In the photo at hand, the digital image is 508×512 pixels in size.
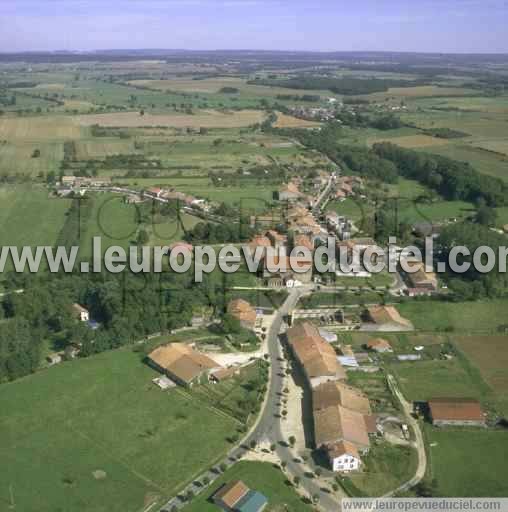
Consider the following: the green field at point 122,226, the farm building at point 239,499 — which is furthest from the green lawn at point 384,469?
the green field at point 122,226

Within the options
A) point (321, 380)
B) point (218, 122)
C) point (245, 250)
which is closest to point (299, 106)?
point (218, 122)

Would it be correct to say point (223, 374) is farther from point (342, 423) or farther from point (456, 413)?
point (456, 413)

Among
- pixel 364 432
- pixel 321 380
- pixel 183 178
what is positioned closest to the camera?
pixel 364 432

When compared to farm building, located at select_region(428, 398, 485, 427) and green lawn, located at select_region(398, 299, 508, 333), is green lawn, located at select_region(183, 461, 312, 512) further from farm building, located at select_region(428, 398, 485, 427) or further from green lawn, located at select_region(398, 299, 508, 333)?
green lawn, located at select_region(398, 299, 508, 333)

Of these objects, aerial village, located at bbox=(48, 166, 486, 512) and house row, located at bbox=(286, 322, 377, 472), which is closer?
house row, located at bbox=(286, 322, 377, 472)

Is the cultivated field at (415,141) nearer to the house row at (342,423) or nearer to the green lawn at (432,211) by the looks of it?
the green lawn at (432,211)

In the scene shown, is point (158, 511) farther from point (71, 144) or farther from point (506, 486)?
point (71, 144)

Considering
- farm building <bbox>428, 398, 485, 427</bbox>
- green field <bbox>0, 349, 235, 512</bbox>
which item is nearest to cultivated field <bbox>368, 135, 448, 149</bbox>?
farm building <bbox>428, 398, 485, 427</bbox>
